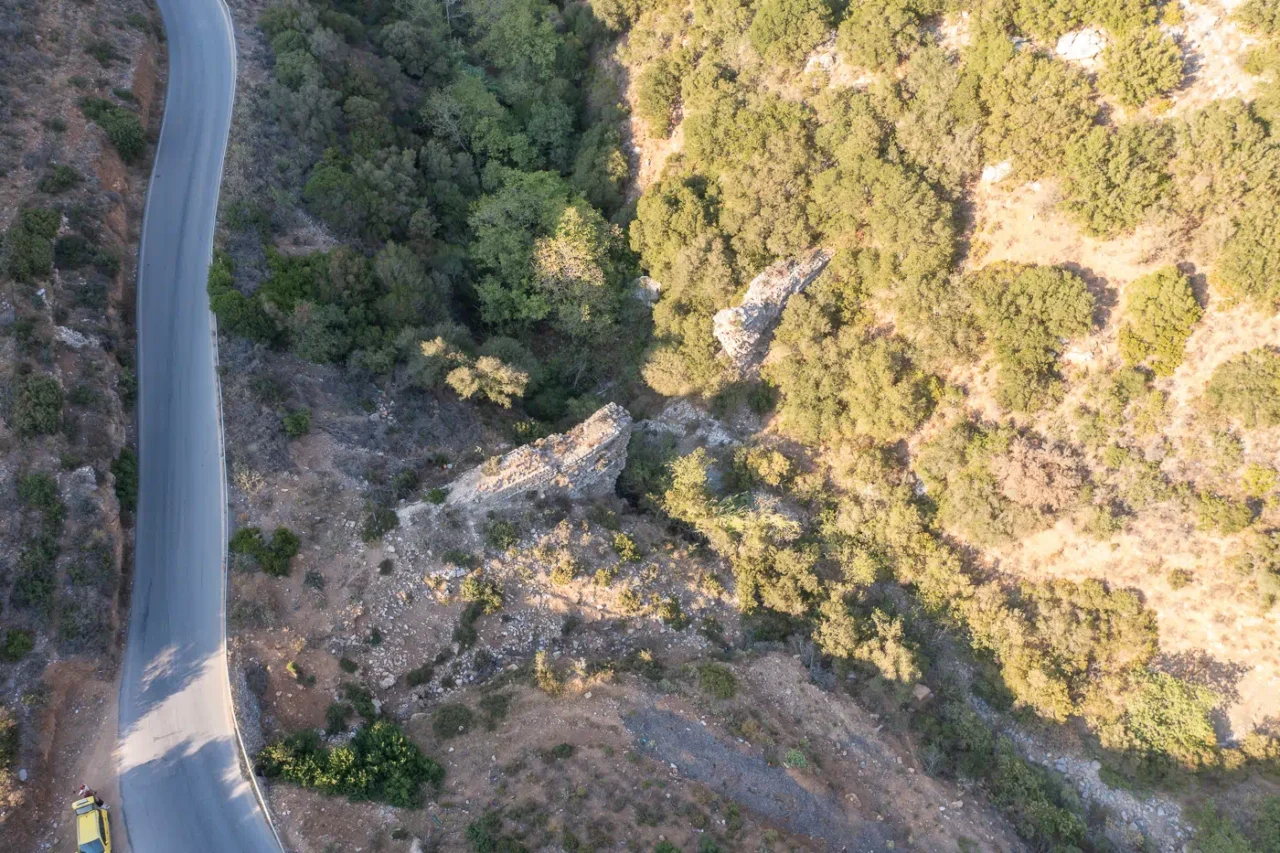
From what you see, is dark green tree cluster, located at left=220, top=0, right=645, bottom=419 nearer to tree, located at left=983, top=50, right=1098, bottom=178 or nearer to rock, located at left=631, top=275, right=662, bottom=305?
rock, located at left=631, top=275, right=662, bottom=305

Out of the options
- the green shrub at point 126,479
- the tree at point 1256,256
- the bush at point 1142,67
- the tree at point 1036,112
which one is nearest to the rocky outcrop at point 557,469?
the green shrub at point 126,479

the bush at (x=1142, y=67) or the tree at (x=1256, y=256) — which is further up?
the bush at (x=1142, y=67)

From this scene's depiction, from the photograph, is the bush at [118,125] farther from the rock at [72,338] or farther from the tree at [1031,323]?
the tree at [1031,323]

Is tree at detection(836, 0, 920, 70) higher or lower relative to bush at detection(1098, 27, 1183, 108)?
higher

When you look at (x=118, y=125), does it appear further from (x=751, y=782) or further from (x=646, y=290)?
(x=751, y=782)

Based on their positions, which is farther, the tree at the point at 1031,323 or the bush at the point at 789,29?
the bush at the point at 789,29

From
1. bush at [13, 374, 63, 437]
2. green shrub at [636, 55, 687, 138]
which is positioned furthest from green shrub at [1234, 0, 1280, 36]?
bush at [13, 374, 63, 437]
